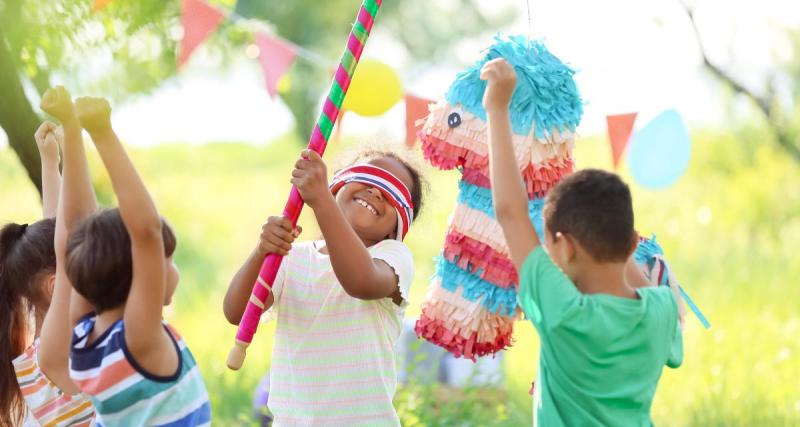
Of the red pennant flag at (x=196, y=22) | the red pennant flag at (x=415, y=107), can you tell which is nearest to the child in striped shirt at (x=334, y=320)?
the red pennant flag at (x=415, y=107)

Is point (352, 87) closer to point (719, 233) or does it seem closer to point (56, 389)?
point (56, 389)

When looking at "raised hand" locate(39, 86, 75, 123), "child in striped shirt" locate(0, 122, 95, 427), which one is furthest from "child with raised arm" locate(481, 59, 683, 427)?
"child in striped shirt" locate(0, 122, 95, 427)

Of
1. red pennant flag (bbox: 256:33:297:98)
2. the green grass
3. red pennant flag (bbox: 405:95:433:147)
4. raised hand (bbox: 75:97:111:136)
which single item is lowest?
the green grass

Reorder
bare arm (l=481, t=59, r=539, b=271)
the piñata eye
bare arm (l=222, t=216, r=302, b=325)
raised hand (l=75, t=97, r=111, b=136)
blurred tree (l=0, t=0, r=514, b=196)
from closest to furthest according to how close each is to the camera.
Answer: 1. raised hand (l=75, t=97, r=111, b=136)
2. bare arm (l=481, t=59, r=539, b=271)
3. bare arm (l=222, t=216, r=302, b=325)
4. the piñata eye
5. blurred tree (l=0, t=0, r=514, b=196)

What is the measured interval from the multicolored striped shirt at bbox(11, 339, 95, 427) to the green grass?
0.57 meters

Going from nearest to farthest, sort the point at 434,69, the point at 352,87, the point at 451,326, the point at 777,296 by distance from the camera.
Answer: the point at 451,326 < the point at 352,87 < the point at 777,296 < the point at 434,69

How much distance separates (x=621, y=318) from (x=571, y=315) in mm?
111

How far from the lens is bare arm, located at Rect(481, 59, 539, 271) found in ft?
6.46

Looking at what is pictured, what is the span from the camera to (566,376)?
199 centimetres

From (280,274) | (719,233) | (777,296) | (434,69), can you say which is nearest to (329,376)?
(280,274)

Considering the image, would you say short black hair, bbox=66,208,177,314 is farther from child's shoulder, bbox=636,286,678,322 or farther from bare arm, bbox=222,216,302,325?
child's shoulder, bbox=636,286,678,322

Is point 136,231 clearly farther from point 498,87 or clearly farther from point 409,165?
point 409,165

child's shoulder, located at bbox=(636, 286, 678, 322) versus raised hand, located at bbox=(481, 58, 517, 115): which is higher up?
raised hand, located at bbox=(481, 58, 517, 115)

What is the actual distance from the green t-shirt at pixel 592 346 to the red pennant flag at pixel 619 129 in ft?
4.80
